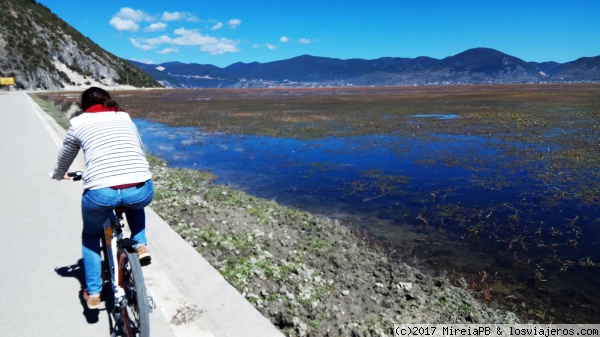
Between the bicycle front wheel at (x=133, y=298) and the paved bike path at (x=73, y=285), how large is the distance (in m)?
0.36

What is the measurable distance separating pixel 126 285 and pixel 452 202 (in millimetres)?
10169

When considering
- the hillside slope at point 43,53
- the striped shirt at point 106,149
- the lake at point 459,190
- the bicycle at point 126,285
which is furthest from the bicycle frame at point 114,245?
the hillside slope at point 43,53

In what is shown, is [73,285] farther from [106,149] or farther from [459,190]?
[459,190]

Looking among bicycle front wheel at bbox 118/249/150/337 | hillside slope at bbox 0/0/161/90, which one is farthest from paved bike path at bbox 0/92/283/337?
hillside slope at bbox 0/0/161/90

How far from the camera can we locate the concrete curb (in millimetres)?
4336

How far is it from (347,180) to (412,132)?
578 inches

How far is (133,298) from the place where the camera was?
3.81 meters

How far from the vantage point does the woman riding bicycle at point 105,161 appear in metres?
3.86

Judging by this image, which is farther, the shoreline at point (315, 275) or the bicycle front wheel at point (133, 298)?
the shoreline at point (315, 275)

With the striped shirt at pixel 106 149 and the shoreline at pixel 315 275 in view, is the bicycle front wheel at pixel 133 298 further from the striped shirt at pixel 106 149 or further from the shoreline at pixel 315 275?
the shoreline at pixel 315 275

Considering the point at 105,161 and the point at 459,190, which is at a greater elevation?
the point at 105,161

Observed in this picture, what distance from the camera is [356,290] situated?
249 inches

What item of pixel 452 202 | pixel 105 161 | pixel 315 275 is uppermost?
pixel 105 161

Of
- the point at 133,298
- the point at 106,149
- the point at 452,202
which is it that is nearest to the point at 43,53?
the point at 452,202
